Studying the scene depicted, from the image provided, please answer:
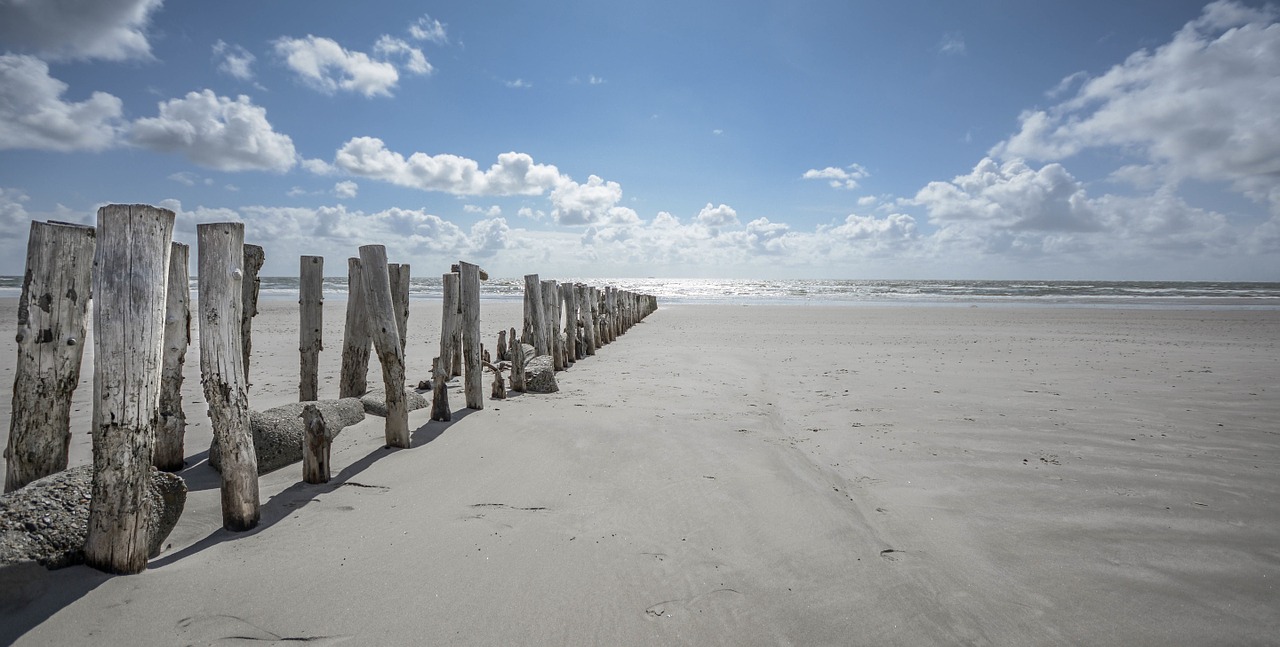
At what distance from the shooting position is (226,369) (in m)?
3.37

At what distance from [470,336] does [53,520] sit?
3.82m

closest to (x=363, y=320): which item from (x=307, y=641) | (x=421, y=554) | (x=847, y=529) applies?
(x=421, y=554)

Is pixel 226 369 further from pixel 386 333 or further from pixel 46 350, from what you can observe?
pixel 386 333

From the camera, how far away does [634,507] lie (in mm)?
3850

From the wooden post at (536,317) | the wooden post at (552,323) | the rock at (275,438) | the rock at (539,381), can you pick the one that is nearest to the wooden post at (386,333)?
the rock at (275,438)

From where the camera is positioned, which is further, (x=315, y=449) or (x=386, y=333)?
(x=386, y=333)

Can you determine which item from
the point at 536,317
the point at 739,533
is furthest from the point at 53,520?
the point at 536,317

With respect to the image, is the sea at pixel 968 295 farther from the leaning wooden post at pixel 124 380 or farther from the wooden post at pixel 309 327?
the leaning wooden post at pixel 124 380

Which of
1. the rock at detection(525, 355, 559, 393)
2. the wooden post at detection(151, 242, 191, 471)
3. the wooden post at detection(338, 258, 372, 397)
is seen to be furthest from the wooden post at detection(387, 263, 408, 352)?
the wooden post at detection(151, 242, 191, 471)

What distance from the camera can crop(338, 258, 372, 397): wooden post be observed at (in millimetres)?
6066

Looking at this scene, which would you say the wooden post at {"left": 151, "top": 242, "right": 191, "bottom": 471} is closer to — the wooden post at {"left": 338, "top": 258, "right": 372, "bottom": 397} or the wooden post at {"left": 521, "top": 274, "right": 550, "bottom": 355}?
the wooden post at {"left": 338, "top": 258, "right": 372, "bottom": 397}

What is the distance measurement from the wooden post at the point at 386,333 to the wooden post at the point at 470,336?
126cm

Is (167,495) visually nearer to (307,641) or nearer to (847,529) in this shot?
(307,641)

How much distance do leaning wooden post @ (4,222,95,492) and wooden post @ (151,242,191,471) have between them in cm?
50
